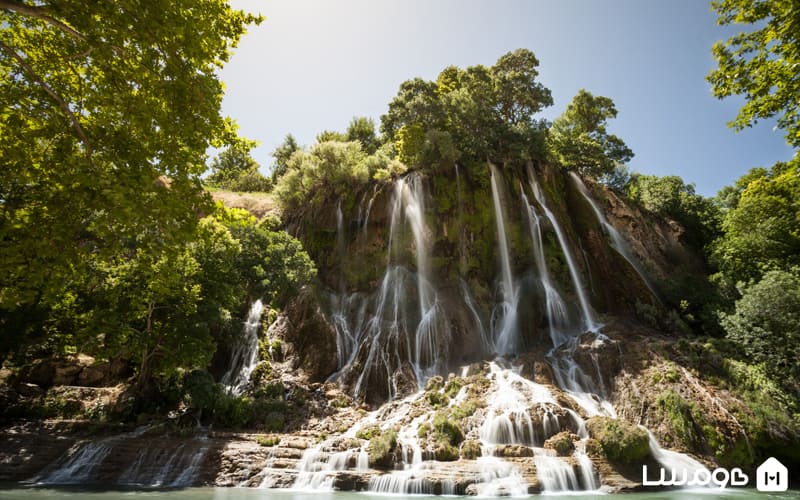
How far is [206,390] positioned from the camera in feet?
50.9

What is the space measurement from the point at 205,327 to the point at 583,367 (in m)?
16.0

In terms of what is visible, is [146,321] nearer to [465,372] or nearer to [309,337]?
[309,337]

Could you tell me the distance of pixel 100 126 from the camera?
8.00m

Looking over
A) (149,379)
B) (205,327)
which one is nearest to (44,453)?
(149,379)

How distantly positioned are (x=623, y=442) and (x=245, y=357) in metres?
16.6

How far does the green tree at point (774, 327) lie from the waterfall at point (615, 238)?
7.06 m

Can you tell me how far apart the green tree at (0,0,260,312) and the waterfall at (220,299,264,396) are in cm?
1179

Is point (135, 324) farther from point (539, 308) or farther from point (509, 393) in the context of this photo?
point (539, 308)

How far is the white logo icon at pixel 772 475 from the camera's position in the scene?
1157cm

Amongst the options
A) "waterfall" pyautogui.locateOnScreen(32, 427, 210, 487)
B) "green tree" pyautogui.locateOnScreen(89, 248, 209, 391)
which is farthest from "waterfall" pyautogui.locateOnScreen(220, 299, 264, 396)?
"waterfall" pyautogui.locateOnScreen(32, 427, 210, 487)

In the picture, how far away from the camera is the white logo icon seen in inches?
456

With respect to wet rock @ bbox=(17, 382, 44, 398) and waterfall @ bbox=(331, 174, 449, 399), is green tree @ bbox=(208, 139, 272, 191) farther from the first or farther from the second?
wet rock @ bbox=(17, 382, 44, 398)

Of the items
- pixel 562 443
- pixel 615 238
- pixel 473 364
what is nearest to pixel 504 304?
pixel 473 364

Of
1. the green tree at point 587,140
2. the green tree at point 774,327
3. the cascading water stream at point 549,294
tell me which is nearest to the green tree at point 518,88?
the green tree at point 587,140
